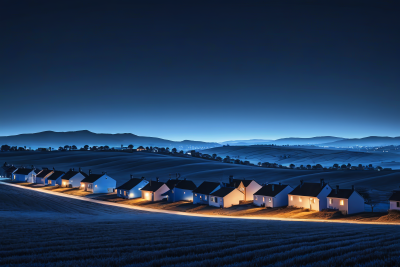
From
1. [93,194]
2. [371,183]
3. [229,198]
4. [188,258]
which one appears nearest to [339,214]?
[229,198]

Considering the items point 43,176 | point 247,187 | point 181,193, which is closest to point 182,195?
point 181,193

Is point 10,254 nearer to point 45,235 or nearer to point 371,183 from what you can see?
point 45,235

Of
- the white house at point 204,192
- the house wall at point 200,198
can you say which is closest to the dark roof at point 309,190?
the white house at point 204,192

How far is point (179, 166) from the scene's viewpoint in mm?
117562

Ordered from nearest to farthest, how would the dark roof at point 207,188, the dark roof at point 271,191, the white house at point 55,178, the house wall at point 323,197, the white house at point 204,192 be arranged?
the house wall at point 323,197 < the dark roof at point 271,191 < the white house at point 204,192 < the dark roof at point 207,188 < the white house at point 55,178

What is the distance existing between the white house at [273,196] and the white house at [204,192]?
7978 millimetres

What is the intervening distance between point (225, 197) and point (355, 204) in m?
19.7

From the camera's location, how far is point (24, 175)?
318ft

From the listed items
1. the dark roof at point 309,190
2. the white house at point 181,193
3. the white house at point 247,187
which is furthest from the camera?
the white house at point 181,193

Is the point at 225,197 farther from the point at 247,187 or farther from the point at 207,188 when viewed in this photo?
the point at 247,187

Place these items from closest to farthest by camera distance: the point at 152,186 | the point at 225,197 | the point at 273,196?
1. the point at 273,196
2. the point at 225,197
3. the point at 152,186

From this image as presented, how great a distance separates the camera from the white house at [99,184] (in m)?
74.1

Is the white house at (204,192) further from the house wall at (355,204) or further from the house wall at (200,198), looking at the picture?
the house wall at (355,204)

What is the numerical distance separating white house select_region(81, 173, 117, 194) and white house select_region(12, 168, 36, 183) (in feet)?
91.3
